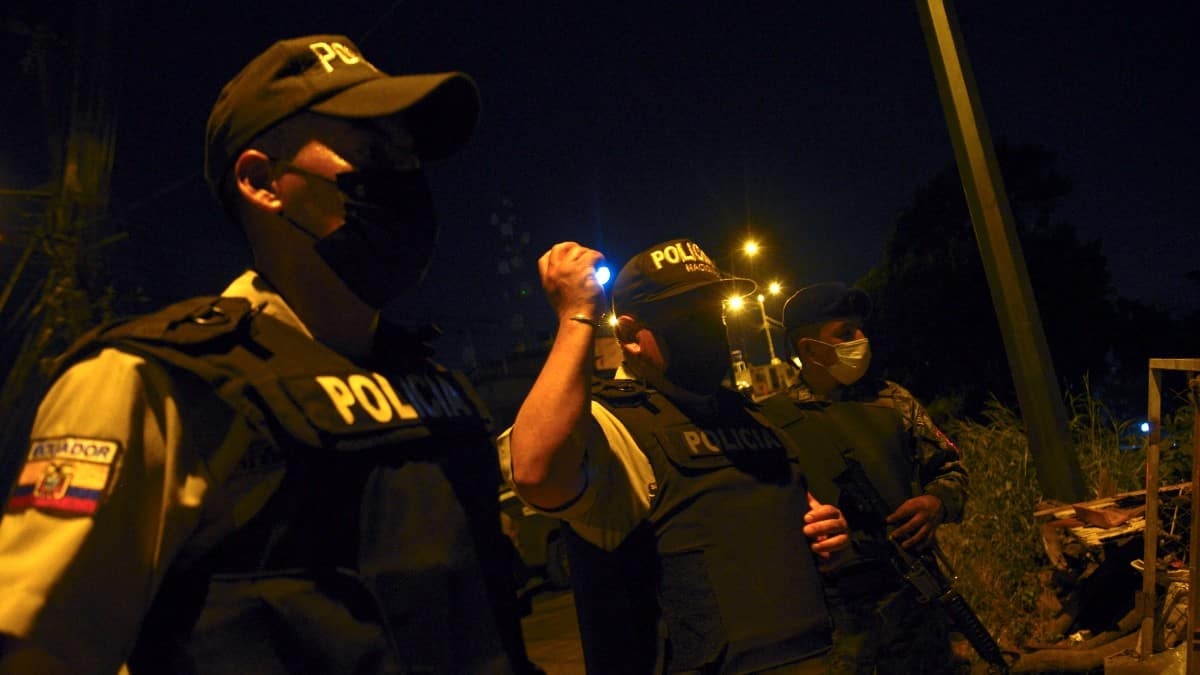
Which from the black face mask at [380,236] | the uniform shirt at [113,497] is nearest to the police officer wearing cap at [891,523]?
the black face mask at [380,236]

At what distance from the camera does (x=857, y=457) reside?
316 centimetres

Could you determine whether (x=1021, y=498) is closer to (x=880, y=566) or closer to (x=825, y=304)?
(x=825, y=304)

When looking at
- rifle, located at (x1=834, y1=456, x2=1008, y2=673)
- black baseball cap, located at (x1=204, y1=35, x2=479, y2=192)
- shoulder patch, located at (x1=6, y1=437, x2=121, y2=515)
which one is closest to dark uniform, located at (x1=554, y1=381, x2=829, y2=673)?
rifle, located at (x1=834, y1=456, x2=1008, y2=673)

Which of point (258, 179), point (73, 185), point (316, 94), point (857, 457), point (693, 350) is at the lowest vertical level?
point (857, 457)

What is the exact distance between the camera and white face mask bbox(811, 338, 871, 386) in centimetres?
415

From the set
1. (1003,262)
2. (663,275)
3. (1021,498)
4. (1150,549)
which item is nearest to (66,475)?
(663,275)

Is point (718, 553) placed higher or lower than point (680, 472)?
lower

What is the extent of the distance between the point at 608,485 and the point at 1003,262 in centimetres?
546

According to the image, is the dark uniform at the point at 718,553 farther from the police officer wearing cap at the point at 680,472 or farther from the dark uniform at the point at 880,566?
the dark uniform at the point at 880,566

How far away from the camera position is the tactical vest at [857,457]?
2.90 meters

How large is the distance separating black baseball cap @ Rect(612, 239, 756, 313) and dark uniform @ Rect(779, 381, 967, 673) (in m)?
0.67

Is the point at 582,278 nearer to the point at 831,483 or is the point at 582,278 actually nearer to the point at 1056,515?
the point at 831,483

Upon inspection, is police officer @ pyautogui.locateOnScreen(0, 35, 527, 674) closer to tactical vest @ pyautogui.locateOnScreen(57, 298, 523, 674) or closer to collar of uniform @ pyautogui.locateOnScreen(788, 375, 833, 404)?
tactical vest @ pyautogui.locateOnScreen(57, 298, 523, 674)

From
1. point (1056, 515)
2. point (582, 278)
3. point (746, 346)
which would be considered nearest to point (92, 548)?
point (582, 278)
